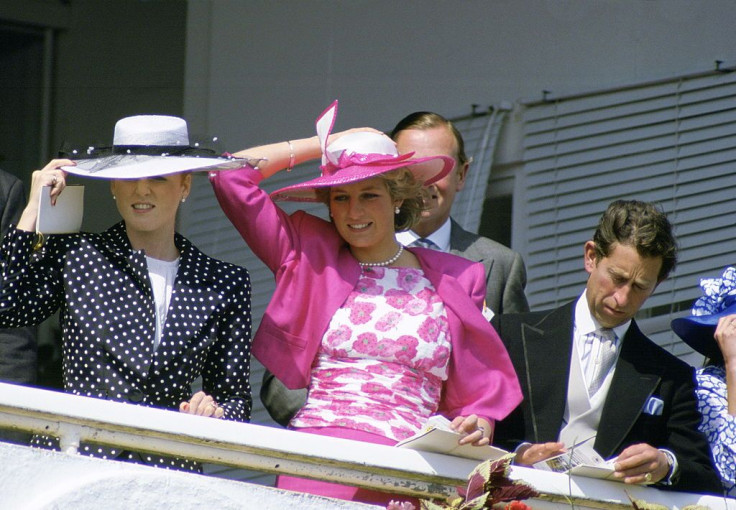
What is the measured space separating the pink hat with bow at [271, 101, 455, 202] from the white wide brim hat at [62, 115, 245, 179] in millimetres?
227

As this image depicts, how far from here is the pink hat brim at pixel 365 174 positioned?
350 centimetres

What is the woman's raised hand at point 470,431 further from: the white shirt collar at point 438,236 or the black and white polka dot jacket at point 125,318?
the white shirt collar at point 438,236

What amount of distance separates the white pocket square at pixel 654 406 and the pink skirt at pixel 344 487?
2.49 ft

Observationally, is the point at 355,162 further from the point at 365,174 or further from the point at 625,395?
the point at 625,395

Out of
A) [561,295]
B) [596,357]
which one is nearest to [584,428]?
[596,357]

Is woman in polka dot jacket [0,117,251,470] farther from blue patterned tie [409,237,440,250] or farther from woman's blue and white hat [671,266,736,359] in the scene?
woman's blue and white hat [671,266,736,359]

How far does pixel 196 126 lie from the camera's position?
600 centimetres

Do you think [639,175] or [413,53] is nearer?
[639,175]

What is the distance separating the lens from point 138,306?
3.30m

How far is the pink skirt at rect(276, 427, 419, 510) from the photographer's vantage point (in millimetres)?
3236

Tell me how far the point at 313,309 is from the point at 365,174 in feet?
1.28

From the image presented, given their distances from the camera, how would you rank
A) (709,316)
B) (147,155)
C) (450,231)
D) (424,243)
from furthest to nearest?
→ (450,231), (424,243), (709,316), (147,155)

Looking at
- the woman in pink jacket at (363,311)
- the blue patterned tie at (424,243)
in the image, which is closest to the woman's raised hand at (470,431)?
the woman in pink jacket at (363,311)

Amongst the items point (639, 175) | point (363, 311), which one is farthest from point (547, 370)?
point (639, 175)
